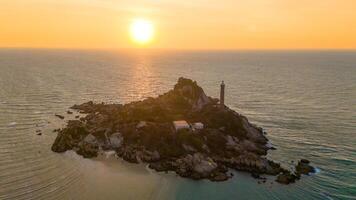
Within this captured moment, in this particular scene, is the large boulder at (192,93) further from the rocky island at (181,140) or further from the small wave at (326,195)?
the small wave at (326,195)

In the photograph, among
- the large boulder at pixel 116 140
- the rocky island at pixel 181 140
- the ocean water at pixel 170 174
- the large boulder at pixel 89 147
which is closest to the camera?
the ocean water at pixel 170 174

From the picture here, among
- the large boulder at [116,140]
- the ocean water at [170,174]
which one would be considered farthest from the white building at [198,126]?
the large boulder at [116,140]

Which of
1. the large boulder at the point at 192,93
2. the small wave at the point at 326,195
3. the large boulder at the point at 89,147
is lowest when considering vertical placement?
the small wave at the point at 326,195

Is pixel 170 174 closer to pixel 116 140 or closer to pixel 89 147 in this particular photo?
pixel 116 140

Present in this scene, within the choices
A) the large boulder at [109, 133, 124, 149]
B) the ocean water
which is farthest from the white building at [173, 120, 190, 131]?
the ocean water

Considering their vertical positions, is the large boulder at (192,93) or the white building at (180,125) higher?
the large boulder at (192,93)

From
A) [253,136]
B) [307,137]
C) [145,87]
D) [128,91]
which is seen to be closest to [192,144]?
[253,136]

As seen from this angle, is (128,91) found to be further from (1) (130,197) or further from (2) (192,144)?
(1) (130,197)

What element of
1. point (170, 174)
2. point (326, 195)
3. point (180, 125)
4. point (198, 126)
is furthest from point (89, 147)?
point (326, 195)

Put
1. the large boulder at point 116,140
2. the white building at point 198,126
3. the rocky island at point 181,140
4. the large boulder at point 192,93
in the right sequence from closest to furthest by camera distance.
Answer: the rocky island at point 181,140, the large boulder at point 116,140, the white building at point 198,126, the large boulder at point 192,93
